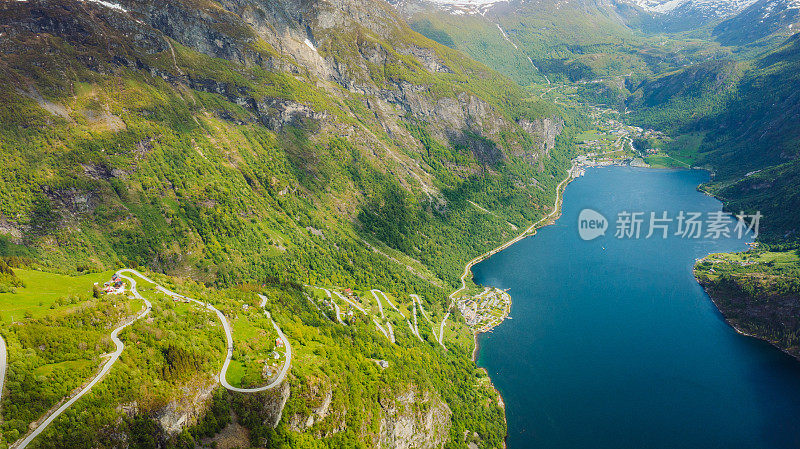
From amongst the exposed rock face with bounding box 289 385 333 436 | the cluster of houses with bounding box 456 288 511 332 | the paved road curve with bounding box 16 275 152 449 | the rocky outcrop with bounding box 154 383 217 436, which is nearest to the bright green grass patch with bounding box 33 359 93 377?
the paved road curve with bounding box 16 275 152 449

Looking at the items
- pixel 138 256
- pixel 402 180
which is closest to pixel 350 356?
pixel 138 256

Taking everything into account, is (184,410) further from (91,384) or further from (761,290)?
(761,290)

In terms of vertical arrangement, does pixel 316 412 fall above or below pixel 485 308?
below

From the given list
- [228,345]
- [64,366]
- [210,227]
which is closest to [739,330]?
[228,345]

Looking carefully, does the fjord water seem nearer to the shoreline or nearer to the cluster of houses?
the shoreline

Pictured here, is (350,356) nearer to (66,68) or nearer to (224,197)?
(224,197)

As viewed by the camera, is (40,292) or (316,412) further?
(316,412)

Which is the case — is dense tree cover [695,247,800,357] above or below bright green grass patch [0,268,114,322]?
above
